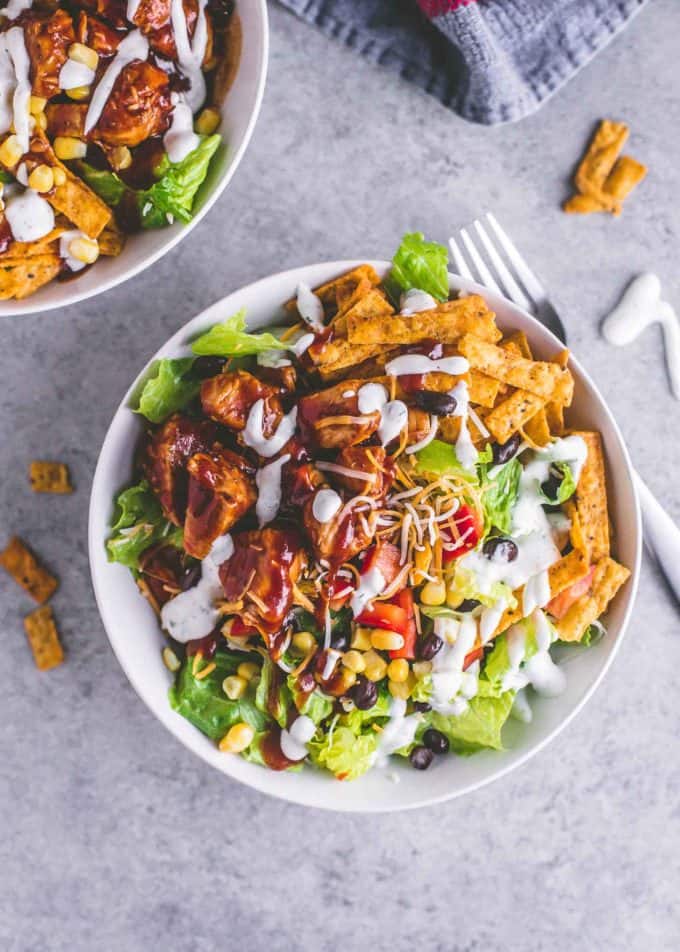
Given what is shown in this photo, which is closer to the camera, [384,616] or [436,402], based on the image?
[436,402]

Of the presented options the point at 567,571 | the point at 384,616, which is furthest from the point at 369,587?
the point at 567,571

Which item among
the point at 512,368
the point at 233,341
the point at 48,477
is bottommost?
the point at 48,477

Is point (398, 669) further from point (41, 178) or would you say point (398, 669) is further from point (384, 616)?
point (41, 178)

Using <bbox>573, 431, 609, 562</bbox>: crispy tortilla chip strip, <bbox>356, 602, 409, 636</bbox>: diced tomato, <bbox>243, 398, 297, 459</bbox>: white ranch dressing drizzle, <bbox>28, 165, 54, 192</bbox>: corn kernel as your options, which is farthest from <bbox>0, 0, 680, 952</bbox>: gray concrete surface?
<bbox>356, 602, 409, 636</bbox>: diced tomato

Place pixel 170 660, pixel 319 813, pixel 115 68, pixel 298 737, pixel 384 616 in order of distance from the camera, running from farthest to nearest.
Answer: pixel 319 813
pixel 170 660
pixel 298 737
pixel 384 616
pixel 115 68

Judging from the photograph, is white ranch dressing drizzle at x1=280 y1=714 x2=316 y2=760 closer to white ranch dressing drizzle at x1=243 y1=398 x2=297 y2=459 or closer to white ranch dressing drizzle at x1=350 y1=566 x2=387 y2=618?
white ranch dressing drizzle at x1=350 y1=566 x2=387 y2=618

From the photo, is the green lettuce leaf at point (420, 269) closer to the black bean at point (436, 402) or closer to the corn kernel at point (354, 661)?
the black bean at point (436, 402)
